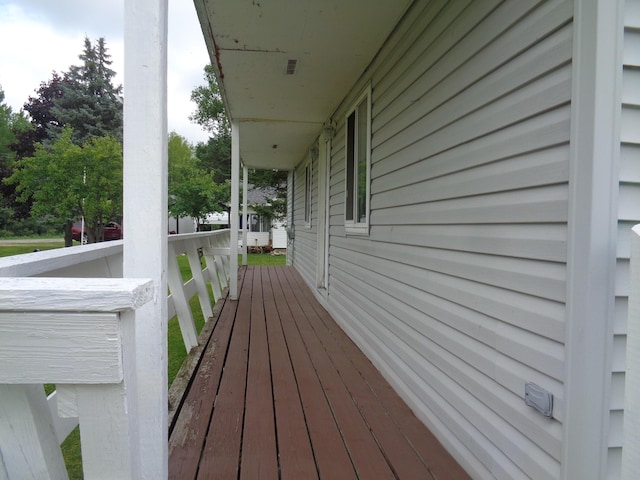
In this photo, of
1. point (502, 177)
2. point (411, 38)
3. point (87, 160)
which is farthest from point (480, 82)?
point (87, 160)

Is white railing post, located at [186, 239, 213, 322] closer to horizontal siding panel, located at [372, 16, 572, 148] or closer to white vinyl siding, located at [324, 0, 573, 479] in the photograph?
white vinyl siding, located at [324, 0, 573, 479]

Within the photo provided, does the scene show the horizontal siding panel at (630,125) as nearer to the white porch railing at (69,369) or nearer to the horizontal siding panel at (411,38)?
the horizontal siding panel at (411,38)

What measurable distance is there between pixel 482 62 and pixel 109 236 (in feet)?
74.1

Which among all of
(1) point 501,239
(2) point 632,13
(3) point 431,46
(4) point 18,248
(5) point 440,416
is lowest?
(4) point 18,248

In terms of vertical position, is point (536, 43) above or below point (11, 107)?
below

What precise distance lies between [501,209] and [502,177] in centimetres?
12

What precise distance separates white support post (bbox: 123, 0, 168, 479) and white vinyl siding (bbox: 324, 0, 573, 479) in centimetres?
122

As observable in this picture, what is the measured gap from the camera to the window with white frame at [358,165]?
3.72m

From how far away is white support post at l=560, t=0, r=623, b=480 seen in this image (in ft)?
3.99

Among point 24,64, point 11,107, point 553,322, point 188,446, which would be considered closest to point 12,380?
point 553,322

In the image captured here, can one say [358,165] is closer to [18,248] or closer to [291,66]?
[291,66]

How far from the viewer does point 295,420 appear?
236 cm

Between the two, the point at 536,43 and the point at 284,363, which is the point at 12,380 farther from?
the point at 284,363

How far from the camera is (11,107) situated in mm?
29266
